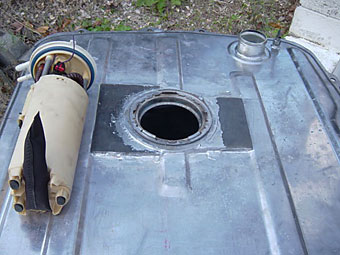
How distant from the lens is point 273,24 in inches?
120

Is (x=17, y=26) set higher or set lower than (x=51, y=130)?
lower

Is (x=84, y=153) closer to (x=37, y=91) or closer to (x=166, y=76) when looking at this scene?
(x=37, y=91)

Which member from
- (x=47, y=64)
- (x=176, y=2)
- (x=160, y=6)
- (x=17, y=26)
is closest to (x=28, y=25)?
(x=17, y=26)

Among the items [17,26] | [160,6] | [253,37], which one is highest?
[253,37]

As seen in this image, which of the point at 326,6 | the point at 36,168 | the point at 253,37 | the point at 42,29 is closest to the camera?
the point at 36,168

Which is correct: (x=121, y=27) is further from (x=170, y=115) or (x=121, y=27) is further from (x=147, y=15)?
(x=170, y=115)

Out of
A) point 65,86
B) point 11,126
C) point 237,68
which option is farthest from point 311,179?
point 11,126

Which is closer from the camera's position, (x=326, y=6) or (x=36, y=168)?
(x=36, y=168)

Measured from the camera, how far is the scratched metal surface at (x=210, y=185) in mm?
959

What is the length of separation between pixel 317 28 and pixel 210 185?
2.01m

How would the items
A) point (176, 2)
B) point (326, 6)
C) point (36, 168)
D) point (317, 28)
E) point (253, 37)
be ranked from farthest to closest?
point (176, 2), point (317, 28), point (326, 6), point (253, 37), point (36, 168)

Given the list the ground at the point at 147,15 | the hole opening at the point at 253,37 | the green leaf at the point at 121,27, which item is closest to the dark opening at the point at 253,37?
the hole opening at the point at 253,37

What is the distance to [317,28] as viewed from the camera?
2572mm

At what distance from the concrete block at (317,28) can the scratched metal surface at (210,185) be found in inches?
47.9
